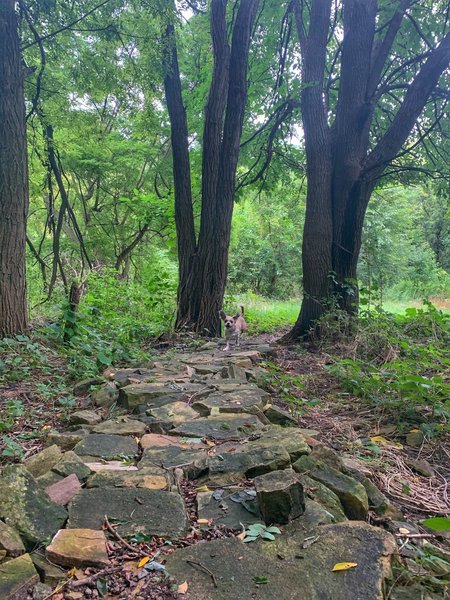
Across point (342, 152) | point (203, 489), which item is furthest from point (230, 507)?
point (342, 152)

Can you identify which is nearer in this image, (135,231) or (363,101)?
(363,101)

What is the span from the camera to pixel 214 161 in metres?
7.37

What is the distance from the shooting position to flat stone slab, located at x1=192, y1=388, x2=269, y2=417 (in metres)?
3.22

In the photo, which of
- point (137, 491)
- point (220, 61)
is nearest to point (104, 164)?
point (220, 61)

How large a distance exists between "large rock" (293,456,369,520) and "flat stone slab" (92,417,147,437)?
3.76 feet

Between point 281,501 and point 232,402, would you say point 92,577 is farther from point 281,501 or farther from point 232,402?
point 232,402

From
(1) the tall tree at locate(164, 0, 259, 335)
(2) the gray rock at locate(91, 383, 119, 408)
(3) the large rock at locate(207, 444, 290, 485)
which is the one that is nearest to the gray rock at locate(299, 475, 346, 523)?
(3) the large rock at locate(207, 444, 290, 485)

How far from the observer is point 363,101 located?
6727mm

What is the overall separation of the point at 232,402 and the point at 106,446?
1.08 m

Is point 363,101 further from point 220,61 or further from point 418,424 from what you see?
point 418,424

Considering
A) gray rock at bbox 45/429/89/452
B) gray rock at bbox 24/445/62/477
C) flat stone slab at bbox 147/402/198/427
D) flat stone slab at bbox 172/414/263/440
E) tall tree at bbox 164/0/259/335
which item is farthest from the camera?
tall tree at bbox 164/0/259/335

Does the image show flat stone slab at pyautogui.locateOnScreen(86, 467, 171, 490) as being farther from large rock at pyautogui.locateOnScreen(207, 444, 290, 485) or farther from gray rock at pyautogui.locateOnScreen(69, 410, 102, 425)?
gray rock at pyautogui.locateOnScreen(69, 410, 102, 425)

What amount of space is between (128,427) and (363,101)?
19.9ft

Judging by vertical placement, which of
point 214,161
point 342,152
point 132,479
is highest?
point 342,152
